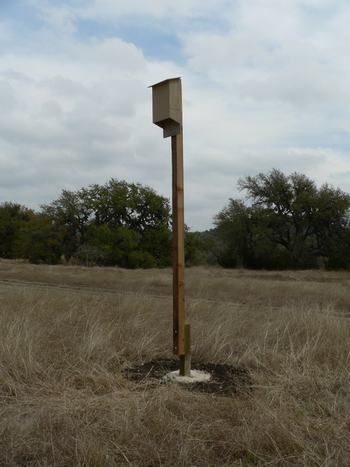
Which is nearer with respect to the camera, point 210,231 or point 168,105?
point 168,105

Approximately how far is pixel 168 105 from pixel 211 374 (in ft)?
9.09

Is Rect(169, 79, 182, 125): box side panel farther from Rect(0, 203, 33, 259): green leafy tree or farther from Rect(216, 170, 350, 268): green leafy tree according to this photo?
Rect(0, 203, 33, 259): green leafy tree

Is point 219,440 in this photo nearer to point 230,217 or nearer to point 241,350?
point 241,350

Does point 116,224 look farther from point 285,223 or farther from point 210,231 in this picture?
point 285,223

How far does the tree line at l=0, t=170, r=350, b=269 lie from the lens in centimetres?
4919

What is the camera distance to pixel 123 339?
22.0ft

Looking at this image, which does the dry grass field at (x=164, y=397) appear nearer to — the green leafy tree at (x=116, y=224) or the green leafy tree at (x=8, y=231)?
the green leafy tree at (x=116, y=224)

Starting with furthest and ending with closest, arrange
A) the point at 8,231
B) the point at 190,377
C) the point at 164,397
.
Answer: the point at 8,231
the point at 190,377
the point at 164,397

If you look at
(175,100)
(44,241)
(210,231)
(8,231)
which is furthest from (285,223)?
(175,100)

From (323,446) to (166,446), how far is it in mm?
1003

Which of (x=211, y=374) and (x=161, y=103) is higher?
(x=161, y=103)

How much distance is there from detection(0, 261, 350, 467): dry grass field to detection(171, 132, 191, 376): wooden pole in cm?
54

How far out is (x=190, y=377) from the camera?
5.31 metres

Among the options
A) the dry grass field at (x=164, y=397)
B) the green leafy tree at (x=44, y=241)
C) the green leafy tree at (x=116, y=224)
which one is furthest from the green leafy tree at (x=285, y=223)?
the dry grass field at (x=164, y=397)
